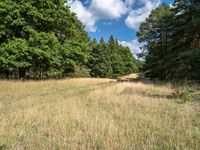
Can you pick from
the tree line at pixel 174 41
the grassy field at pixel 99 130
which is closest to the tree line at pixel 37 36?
the tree line at pixel 174 41

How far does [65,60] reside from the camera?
2745 cm

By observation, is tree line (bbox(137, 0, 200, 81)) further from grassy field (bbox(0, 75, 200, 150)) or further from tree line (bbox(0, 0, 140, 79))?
grassy field (bbox(0, 75, 200, 150))

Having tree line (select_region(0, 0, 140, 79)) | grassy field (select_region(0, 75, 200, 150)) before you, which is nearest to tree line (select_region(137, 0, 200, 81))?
tree line (select_region(0, 0, 140, 79))

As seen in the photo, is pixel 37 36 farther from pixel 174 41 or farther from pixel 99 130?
pixel 99 130

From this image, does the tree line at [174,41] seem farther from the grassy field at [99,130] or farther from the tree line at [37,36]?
the grassy field at [99,130]

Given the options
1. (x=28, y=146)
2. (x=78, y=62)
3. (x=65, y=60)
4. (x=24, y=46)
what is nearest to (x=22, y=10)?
(x=24, y=46)

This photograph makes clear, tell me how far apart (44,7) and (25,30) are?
10.5 feet

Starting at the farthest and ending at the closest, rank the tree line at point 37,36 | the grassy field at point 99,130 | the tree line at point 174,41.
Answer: the tree line at point 174,41
the tree line at point 37,36
the grassy field at point 99,130

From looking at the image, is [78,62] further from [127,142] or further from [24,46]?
[127,142]

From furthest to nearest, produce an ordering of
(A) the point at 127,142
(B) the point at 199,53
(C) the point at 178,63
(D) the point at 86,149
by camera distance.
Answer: (C) the point at 178,63 < (B) the point at 199,53 < (A) the point at 127,142 < (D) the point at 86,149

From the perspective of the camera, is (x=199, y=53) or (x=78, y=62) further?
(x=78, y=62)

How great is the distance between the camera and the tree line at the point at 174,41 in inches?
1016

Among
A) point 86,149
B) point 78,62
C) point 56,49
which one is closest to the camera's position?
point 86,149

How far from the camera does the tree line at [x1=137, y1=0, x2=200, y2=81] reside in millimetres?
25816
